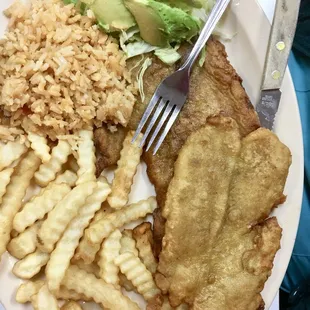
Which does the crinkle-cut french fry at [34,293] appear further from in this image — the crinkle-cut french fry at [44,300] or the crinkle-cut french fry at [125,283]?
the crinkle-cut french fry at [125,283]

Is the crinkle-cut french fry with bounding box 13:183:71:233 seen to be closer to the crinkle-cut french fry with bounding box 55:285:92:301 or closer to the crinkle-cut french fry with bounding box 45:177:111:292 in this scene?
the crinkle-cut french fry with bounding box 45:177:111:292

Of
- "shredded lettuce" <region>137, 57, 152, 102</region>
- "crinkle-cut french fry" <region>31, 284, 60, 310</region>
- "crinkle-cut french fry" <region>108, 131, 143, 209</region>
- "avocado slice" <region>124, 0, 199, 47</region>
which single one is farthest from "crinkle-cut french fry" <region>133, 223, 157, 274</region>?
"avocado slice" <region>124, 0, 199, 47</region>

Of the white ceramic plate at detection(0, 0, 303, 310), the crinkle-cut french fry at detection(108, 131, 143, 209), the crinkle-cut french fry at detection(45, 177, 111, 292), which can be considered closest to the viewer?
the crinkle-cut french fry at detection(45, 177, 111, 292)

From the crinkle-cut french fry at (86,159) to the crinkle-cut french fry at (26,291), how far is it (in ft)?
1.31

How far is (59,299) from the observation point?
1.89 meters

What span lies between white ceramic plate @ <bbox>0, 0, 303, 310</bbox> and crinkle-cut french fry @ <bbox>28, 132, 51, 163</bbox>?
1.26 feet

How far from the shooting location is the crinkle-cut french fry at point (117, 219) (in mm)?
1802

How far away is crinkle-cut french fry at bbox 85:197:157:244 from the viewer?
1.80 m

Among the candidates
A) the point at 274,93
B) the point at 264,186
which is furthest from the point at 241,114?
the point at 264,186

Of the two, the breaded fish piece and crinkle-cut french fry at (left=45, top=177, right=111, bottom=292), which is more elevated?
crinkle-cut french fry at (left=45, top=177, right=111, bottom=292)

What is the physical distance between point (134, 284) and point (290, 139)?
2.66 ft

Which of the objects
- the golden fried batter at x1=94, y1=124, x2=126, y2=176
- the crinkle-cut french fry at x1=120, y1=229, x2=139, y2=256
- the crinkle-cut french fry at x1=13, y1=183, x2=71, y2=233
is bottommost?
the crinkle-cut french fry at x1=120, y1=229, x2=139, y2=256

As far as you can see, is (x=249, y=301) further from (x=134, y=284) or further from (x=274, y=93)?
(x=274, y=93)

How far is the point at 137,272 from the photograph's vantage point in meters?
1.83
